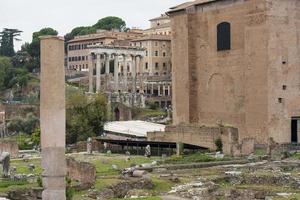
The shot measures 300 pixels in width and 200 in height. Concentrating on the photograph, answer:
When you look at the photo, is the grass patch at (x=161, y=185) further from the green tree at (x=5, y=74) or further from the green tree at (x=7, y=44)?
the green tree at (x=7, y=44)

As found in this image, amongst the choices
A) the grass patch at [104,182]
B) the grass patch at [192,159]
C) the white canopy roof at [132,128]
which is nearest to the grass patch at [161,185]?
the grass patch at [104,182]

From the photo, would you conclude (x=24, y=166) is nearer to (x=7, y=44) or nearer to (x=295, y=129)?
(x=295, y=129)

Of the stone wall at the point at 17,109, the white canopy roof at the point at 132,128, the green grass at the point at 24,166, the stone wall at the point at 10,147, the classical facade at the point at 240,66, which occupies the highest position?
the classical facade at the point at 240,66

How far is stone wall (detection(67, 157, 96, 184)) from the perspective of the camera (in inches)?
902

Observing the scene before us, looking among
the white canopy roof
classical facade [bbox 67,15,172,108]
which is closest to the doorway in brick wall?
the white canopy roof

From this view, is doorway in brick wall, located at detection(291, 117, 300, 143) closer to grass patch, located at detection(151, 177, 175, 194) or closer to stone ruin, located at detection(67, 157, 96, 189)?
grass patch, located at detection(151, 177, 175, 194)

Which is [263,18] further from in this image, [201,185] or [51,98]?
[51,98]

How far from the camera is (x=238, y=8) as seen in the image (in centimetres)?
4128

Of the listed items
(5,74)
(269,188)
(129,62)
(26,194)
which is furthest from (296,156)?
(5,74)

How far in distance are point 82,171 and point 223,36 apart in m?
21.8

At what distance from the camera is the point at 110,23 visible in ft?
387

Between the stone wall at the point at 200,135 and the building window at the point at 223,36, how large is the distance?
6385 millimetres

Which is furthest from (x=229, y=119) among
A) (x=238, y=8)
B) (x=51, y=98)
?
(x=51, y=98)

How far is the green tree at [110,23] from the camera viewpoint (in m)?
116
